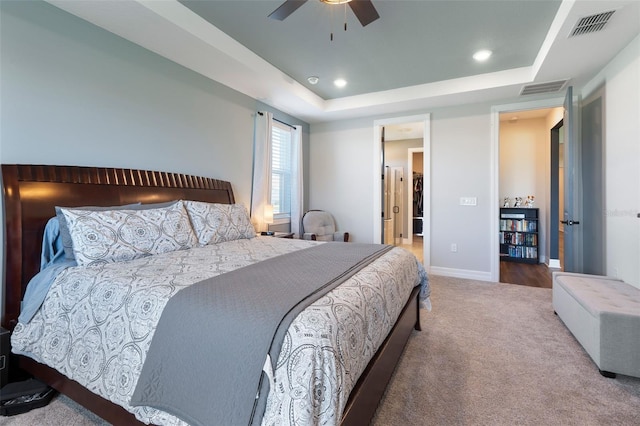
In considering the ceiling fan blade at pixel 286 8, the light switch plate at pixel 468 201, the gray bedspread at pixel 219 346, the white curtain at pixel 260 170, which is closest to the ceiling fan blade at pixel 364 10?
the ceiling fan blade at pixel 286 8

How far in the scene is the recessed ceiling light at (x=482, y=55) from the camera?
3209mm

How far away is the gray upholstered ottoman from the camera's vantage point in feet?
6.19

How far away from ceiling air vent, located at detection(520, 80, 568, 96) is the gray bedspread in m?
3.85

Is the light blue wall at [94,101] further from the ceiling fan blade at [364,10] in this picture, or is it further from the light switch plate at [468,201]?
the light switch plate at [468,201]

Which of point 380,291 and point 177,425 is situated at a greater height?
point 380,291

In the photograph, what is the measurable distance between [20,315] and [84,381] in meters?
0.74

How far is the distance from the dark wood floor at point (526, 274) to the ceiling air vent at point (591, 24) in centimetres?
303

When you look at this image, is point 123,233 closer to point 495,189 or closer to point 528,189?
point 495,189

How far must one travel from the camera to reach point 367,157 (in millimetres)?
5035

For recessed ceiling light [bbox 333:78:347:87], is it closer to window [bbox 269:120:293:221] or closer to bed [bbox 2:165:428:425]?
window [bbox 269:120:293:221]

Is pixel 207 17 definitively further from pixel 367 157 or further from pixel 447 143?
pixel 447 143

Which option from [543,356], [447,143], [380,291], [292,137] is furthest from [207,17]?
[543,356]

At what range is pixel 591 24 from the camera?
237 centimetres

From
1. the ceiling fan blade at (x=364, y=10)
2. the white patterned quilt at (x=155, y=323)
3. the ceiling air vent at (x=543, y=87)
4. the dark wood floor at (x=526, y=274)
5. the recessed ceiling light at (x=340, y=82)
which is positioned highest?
the recessed ceiling light at (x=340, y=82)
